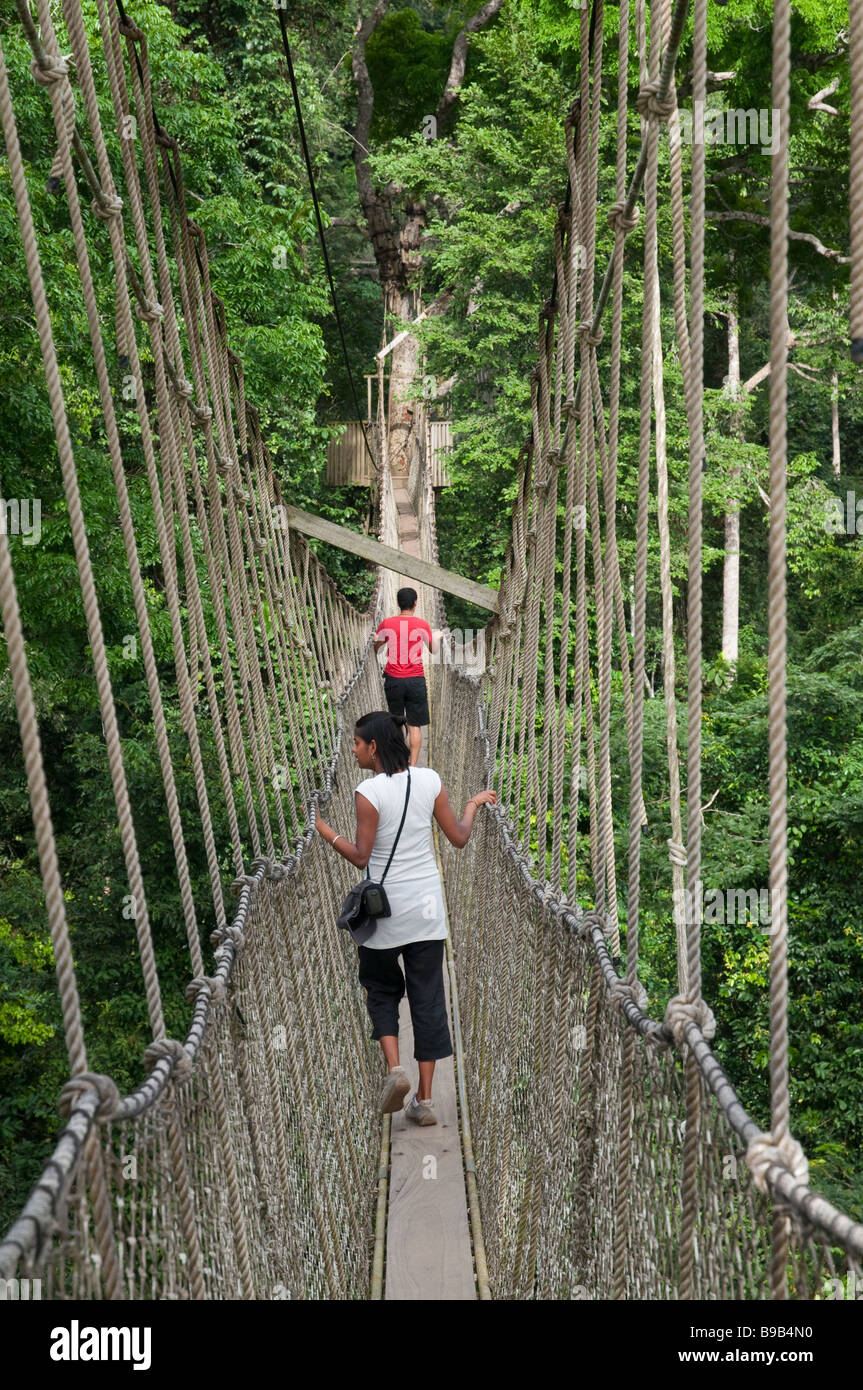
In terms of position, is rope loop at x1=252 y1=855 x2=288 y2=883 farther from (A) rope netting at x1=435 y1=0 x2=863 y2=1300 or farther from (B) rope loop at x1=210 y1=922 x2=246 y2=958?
(A) rope netting at x1=435 y1=0 x2=863 y2=1300

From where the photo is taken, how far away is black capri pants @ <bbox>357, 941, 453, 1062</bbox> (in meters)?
2.50

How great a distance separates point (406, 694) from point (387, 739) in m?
1.93

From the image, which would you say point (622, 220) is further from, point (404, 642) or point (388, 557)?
point (388, 557)

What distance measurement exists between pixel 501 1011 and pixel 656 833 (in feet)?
18.3

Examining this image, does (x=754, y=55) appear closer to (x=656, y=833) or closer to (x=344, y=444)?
(x=656, y=833)

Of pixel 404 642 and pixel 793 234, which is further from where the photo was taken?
pixel 793 234

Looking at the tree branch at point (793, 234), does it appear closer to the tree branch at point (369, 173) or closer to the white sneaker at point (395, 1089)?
the tree branch at point (369, 173)

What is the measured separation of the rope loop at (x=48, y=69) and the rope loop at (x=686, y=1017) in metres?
1.21

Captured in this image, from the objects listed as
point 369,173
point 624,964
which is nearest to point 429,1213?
point 624,964

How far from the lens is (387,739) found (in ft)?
7.91

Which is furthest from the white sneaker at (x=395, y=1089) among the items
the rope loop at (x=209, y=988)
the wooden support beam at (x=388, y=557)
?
the wooden support beam at (x=388, y=557)

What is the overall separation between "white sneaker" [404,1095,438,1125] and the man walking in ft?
4.47

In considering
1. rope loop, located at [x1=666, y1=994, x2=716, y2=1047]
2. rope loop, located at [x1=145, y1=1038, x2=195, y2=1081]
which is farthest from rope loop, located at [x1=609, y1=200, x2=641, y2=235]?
rope loop, located at [x1=145, y1=1038, x2=195, y2=1081]
